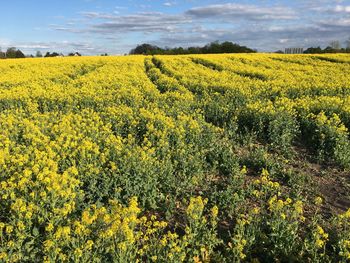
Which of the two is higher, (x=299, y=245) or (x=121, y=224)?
(x=121, y=224)

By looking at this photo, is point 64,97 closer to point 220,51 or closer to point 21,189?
point 21,189

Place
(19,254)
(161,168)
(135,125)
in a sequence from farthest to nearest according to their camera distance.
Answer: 1. (135,125)
2. (161,168)
3. (19,254)

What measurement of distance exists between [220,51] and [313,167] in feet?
197

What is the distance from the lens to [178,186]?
7.72 m

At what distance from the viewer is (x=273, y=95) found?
1725 cm

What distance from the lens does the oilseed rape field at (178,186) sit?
5359mm

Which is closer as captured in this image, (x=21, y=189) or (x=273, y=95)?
(x=21, y=189)

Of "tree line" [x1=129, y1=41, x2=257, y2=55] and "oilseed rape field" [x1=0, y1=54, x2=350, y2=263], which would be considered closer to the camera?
"oilseed rape field" [x1=0, y1=54, x2=350, y2=263]

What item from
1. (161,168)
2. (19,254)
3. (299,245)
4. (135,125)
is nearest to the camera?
(19,254)

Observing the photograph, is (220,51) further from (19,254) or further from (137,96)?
(19,254)

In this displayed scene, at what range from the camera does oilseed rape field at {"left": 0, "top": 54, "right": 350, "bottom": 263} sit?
536 centimetres

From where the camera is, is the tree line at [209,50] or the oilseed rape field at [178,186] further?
the tree line at [209,50]

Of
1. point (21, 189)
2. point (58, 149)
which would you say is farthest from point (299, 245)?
point (58, 149)

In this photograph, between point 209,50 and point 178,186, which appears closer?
point 178,186
